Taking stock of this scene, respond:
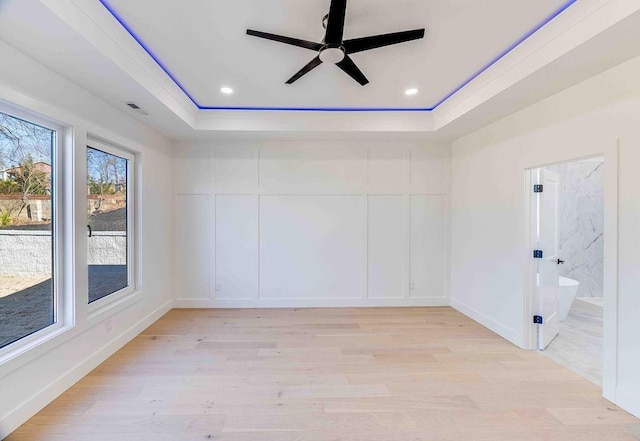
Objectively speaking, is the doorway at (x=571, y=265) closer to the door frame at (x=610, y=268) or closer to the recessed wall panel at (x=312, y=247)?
the door frame at (x=610, y=268)

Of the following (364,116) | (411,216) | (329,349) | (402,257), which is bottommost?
(329,349)

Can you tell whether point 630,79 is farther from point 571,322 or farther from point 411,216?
point 571,322

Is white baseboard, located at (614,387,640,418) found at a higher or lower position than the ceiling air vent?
lower

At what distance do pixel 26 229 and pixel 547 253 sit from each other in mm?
4596

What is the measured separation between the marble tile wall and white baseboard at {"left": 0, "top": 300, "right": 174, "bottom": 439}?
640 cm

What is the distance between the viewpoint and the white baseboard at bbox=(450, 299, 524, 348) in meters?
3.04

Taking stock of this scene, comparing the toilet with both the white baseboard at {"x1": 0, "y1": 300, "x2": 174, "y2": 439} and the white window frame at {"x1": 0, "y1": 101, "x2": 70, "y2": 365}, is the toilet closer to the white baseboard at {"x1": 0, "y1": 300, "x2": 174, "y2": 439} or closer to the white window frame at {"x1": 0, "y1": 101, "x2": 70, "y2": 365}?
the white baseboard at {"x1": 0, "y1": 300, "x2": 174, "y2": 439}

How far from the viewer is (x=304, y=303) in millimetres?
4207

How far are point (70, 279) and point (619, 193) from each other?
4.24 metres

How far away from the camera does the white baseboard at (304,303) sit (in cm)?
415

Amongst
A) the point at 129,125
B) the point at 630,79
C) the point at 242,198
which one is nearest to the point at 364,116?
the point at 242,198

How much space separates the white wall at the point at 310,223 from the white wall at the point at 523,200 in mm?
468

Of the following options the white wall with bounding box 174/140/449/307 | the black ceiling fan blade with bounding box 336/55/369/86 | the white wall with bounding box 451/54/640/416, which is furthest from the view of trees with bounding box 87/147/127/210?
the white wall with bounding box 451/54/640/416

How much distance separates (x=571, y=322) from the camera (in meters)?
3.67
